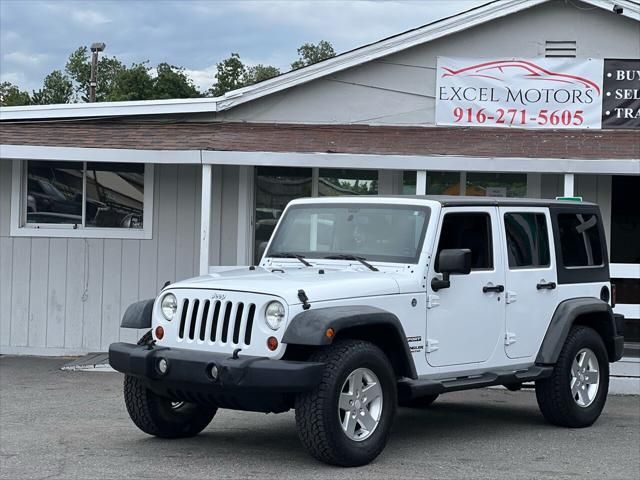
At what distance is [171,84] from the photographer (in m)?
45.0

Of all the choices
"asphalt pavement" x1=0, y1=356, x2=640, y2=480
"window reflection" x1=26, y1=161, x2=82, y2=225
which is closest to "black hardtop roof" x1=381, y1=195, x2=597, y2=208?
"asphalt pavement" x1=0, y1=356, x2=640, y2=480

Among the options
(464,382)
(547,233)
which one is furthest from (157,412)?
(547,233)

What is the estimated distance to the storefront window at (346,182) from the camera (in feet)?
46.4

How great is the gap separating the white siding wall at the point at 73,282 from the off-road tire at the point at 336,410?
7.19 metres

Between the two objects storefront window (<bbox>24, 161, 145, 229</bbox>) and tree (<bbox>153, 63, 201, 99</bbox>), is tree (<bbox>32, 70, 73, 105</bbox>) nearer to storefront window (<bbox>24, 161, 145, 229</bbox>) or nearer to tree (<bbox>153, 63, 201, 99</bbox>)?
tree (<bbox>153, 63, 201, 99</bbox>)

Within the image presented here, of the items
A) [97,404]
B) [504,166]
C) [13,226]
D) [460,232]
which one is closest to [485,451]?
[460,232]

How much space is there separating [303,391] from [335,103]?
785 cm

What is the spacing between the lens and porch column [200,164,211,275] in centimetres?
1278

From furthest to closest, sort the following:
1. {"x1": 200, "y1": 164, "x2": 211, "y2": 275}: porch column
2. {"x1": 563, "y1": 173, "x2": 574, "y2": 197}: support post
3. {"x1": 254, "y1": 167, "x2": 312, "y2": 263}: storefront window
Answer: {"x1": 254, "y1": 167, "x2": 312, "y2": 263}: storefront window
{"x1": 200, "y1": 164, "x2": 211, "y2": 275}: porch column
{"x1": 563, "y1": 173, "x2": 574, "y2": 197}: support post

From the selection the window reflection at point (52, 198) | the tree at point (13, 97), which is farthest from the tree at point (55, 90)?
the window reflection at point (52, 198)

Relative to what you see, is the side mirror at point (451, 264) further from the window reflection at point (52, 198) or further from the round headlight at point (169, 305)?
the window reflection at point (52, 198)

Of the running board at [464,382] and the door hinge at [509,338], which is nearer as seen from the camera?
the running board at [464,382]

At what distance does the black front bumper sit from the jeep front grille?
0.39ft

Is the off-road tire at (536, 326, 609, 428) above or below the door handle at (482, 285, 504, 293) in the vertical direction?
below
